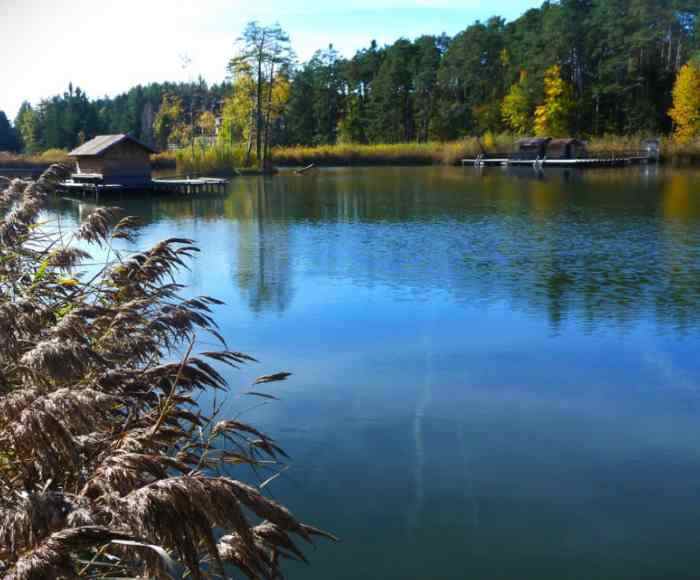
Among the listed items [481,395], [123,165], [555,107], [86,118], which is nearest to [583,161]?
[555,107]

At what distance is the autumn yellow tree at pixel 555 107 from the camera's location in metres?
71.6

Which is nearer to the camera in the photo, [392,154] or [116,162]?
[116,162]

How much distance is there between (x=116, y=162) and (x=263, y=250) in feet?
75.0

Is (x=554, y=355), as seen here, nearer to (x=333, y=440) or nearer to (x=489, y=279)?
(x=333, y=440)

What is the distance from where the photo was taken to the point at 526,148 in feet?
208

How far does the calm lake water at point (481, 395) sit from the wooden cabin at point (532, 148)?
41969 mm

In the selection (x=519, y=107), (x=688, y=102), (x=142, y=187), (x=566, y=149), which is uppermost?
(x=519, y=107)

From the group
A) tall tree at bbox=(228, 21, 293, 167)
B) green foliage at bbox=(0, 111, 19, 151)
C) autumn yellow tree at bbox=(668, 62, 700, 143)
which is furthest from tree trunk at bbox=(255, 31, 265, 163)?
green foliage at bbox=(0, 111, 19, 151)

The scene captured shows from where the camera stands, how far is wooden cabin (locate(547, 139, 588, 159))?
6125cm

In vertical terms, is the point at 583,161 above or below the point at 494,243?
above

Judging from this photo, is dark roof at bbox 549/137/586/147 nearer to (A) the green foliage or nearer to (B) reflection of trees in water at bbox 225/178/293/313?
(B) reflection of trees in water at bbox 225/178/293/313

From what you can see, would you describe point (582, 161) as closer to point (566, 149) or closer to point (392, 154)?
point (566, 149)

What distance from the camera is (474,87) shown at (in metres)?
81.5

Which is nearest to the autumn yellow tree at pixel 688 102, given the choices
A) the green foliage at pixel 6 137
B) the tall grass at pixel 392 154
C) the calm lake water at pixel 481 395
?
the tall grass at pixel 392 154
